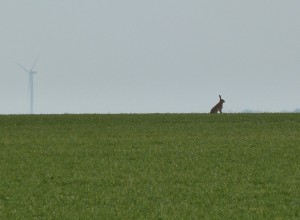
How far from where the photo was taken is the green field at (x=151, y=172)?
14.7 metres

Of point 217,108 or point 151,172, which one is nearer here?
point 151,172

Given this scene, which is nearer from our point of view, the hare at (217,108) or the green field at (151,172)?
the green field at (151,172)

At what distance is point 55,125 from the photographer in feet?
120

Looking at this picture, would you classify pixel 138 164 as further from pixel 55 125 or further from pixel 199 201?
pixel 55 125

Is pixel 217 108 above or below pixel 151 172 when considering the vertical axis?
above

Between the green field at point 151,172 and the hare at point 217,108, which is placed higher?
the hare at point 217,108

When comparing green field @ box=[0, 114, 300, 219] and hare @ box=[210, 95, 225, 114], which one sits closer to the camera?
green field @ box=[0, 114, 300, 219]

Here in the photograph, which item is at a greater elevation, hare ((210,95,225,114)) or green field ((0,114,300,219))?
hare ((210,95,225,114))

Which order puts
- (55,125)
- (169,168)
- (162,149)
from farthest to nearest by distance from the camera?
(55,125), (162,149), (169,168)

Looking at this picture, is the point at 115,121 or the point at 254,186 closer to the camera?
the point at 254,186

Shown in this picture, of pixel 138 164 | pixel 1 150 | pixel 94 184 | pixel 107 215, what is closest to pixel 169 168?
pixel 138 164

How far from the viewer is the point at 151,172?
19578 mm

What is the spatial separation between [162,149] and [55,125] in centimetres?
1326

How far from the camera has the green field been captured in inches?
578
